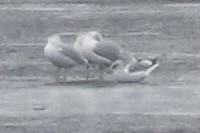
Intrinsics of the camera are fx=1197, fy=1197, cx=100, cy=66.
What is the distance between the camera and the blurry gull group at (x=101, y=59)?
15250 mm

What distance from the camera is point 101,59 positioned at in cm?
1527

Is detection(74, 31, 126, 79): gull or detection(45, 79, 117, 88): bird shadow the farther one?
detection(74, 31, 126, 79): gull

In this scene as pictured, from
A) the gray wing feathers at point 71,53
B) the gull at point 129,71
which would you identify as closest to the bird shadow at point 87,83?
the gull at point 129,71

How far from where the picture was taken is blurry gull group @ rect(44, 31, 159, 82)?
1525cm

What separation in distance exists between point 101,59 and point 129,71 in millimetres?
390

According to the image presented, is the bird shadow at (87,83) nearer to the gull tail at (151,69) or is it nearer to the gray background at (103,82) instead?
the gray background at (103,82)

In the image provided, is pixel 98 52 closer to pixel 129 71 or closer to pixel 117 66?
pixel 117 66

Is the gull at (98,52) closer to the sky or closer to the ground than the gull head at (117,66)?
closer to the sky

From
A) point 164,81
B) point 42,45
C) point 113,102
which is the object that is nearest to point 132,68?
point 164,81

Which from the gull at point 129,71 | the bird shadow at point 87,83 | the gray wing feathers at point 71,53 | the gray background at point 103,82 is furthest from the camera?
the gray wing feathers at point 71,53

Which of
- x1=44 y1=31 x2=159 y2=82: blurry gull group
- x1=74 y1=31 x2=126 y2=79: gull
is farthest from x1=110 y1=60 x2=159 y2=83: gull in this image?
x1=74 y1=31 x2=126 y2=79: gull

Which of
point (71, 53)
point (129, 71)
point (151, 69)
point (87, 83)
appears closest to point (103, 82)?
point (87, 83)

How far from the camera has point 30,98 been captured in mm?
13984

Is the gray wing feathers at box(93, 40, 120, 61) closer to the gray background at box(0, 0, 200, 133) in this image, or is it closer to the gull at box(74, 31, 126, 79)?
the gull at box(74, 31, 126, 79)
